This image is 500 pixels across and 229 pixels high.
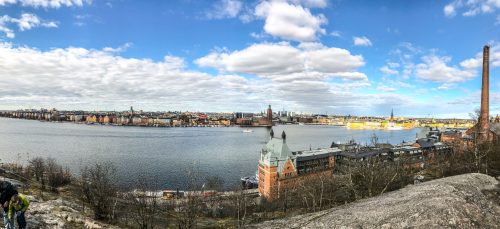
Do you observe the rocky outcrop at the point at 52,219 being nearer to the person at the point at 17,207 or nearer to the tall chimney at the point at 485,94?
the person at the point at 17,207

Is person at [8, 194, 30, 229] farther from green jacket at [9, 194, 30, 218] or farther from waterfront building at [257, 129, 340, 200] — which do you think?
waterfront building at [257, 129, 340, 200]

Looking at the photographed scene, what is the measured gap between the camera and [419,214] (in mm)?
4309

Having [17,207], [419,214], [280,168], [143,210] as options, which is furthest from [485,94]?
[17,207]

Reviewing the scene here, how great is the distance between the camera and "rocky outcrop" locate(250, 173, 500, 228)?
13.7 ft

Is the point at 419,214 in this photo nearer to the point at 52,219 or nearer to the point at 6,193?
the point at 6,193

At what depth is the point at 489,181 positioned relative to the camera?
6621mm

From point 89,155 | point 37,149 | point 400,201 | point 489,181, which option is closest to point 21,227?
point 400,201

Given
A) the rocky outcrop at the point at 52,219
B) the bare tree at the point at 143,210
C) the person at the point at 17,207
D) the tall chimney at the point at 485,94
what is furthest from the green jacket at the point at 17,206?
the tall chimney at the point at 485,94

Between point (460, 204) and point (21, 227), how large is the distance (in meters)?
11.5

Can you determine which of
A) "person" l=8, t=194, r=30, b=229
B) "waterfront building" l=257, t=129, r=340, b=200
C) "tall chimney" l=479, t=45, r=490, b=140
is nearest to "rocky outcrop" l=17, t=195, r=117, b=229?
"person" l=8, t=194, r=30, b=229

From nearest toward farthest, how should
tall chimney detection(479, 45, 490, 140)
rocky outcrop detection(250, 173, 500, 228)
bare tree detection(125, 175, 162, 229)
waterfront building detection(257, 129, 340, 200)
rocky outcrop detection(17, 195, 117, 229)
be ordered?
rocky outcrop detection(250, 173, 500, 228), rocky outcrop detection(17, 195, 117, 229), bare tree detection(125, 175, 162, 229), waterfront building detection(257, 129, 340, 200), tall chimney detection(479, 45, 490, 140)

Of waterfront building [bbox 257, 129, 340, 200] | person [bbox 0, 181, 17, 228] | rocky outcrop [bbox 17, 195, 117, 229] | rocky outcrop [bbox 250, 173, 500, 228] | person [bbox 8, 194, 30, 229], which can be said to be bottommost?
waterfront building [bbox 257, 129, 340, 200]

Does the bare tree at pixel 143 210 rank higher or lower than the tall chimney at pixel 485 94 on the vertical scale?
lower

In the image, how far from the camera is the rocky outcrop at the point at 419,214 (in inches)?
164
